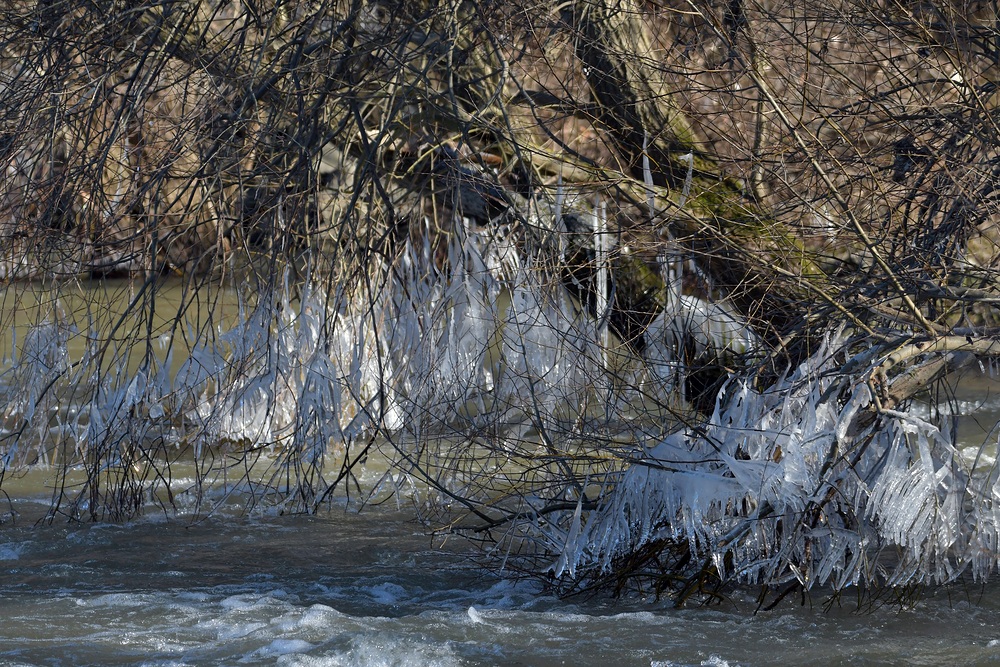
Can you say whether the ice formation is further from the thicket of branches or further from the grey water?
the grey water

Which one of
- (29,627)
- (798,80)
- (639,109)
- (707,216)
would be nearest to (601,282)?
(707,216)

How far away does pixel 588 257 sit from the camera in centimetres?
653

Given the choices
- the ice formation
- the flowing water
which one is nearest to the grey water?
the flowing water

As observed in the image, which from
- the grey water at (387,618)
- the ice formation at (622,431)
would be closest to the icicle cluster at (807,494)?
the ice formation at (622,431)

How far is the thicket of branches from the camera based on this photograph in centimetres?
513

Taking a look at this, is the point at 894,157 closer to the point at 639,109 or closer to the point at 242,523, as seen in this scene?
the point at 639,109

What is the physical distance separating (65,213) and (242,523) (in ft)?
6.78

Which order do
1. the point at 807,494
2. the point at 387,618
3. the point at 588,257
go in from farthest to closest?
the point at 588,257 < the point at 387,618 < the point at 807,494

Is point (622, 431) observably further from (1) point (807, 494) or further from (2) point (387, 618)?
(2) point (387, 618)

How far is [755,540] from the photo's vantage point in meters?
5.20

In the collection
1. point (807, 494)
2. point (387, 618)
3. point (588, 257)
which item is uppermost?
point (588, 257)

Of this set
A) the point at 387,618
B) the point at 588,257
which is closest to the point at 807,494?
the point at 387,618

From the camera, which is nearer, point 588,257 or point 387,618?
point 387,618

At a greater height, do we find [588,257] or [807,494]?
[588,257]
